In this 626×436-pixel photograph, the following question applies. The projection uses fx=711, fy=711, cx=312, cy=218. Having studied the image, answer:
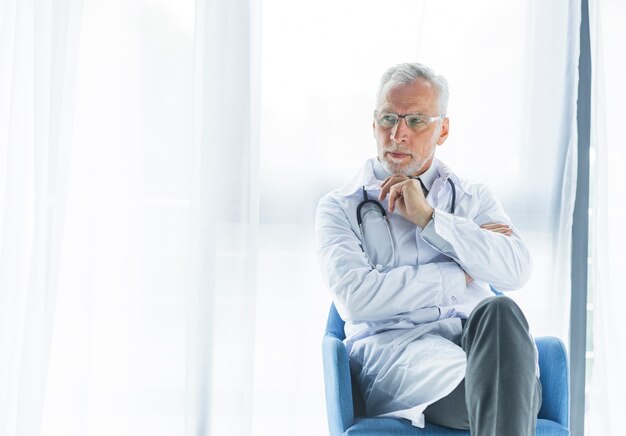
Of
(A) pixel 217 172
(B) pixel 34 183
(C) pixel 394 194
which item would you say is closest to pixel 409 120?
(C) pixel 394 194

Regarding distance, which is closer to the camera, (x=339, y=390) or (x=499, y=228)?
(x=339, y=390)

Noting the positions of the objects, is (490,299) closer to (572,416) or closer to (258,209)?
(258,209)

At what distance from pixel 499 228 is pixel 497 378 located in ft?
2.07

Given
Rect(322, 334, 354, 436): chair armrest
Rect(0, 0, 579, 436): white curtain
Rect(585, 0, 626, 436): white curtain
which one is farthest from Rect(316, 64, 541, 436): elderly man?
Rect(585, 0, 626, 436): white curtain

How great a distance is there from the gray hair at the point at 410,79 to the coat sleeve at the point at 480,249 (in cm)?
39

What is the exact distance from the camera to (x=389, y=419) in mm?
1803

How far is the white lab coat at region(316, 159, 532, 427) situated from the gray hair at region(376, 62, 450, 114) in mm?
273

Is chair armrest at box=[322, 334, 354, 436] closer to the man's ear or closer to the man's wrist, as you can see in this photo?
the man's wrist

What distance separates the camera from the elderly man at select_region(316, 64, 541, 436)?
5.41ft

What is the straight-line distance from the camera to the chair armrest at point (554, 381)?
1.92 meters

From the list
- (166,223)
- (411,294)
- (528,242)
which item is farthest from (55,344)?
(528,242)

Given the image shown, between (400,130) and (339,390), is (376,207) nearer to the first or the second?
(400,130)

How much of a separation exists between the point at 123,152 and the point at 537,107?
1467 mm

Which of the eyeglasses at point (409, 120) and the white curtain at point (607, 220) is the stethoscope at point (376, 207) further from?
the white curtain at point (607, 220)
